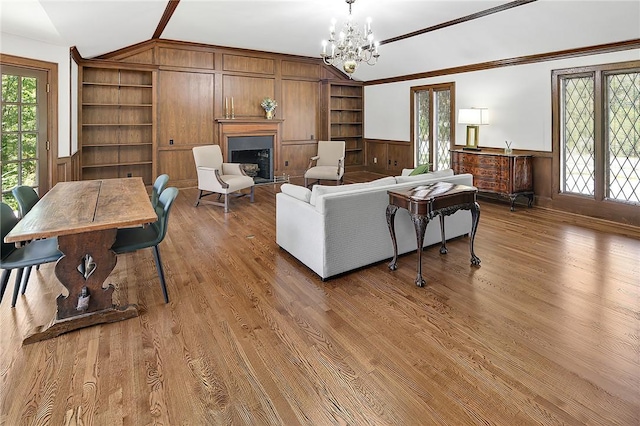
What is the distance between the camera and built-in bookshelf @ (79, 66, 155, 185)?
6477mm

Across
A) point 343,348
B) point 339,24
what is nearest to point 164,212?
point 343,348

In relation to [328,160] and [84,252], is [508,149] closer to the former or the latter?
[328,160]

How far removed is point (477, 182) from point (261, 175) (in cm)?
424

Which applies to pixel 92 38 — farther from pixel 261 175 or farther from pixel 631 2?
pixel 631 2

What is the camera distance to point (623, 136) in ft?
15.9

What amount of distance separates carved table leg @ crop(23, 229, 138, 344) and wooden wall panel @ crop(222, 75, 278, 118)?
18.8 ft

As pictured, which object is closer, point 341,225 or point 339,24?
point 341,225

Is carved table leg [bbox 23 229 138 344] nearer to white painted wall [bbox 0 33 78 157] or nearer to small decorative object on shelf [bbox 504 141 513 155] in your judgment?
white painted wall [bbox 0 33 78 157]

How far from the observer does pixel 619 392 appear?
181 cm

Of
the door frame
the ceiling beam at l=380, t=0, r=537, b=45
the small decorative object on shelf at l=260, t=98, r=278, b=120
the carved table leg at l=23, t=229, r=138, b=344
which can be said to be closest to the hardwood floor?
the carved table leg at l=23, t=229, r=138, b=344

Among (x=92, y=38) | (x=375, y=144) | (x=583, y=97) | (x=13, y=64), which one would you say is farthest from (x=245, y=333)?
(x=375, y=144)

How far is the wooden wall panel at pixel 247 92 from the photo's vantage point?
764cm

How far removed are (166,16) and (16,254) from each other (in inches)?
165

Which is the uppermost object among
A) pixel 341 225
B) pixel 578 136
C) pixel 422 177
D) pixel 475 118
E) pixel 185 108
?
pixel 185 108
